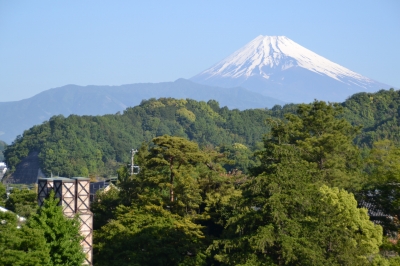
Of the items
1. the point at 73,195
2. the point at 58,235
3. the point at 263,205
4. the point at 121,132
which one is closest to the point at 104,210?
the point at 73,195

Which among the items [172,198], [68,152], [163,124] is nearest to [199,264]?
[172,198]

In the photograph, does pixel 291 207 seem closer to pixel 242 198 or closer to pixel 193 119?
pixel 242 198

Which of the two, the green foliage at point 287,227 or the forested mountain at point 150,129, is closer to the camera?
the green foliage at point 287,227

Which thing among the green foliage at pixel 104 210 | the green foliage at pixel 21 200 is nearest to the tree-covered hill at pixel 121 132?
the green foliage at pixel 21 200

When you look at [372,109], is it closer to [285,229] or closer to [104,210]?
[104,210]

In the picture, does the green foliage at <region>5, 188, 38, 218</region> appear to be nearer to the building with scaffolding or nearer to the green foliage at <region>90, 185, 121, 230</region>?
the green foliage at <region>90, 185, 121, 230</region>

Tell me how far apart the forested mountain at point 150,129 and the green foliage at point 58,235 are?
149ft

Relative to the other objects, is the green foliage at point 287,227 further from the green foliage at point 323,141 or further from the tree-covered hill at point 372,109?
the tree-covered hill at point 372,109

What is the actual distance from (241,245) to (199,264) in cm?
394

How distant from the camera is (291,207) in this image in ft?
56.4

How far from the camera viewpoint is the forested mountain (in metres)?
76.9

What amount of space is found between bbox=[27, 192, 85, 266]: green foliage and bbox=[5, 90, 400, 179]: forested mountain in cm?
4554

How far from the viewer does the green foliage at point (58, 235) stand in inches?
666

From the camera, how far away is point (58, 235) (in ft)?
56.1
